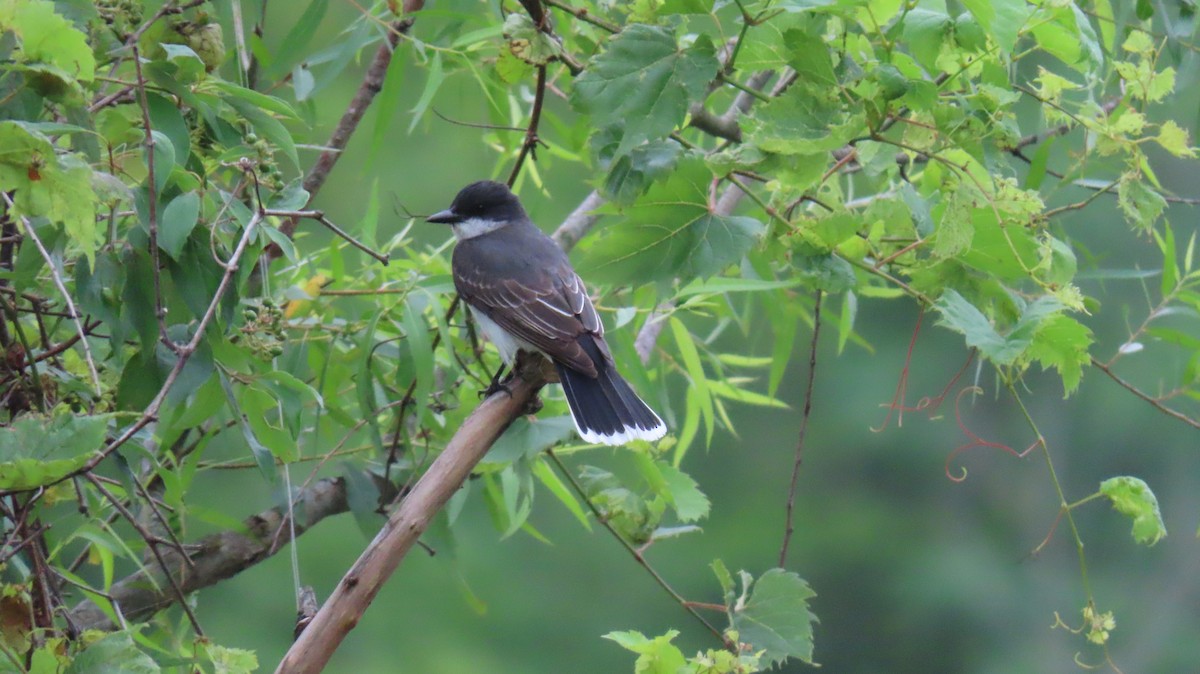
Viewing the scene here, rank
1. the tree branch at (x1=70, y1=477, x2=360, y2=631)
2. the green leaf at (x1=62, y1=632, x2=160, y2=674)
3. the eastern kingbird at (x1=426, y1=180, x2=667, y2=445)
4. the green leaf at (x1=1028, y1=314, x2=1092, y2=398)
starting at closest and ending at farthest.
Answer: the green leaf at (x1=62, y1=632, x2=160, y2=674) < the green leaf at (x1=1028, y1=314, x2=1092, y2=398) < the tree branch at (x1=70, y1=477, x2=360, y2=631) < the eastern kingbird at (x1=426, y1=180, x2=667, y2=445)

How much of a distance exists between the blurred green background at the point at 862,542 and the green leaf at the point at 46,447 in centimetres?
828

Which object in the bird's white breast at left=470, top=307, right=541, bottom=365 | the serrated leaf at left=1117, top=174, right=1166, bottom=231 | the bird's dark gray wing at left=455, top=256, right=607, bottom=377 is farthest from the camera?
the bird's white breast at left=470, top=307, right=541, bottom=365

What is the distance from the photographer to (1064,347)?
215 centimetres

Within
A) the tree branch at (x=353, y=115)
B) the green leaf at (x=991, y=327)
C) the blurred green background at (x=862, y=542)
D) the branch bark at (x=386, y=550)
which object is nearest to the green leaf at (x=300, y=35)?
the tree branch at (x=353, y=115)

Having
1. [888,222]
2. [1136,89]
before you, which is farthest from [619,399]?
[1136,89]

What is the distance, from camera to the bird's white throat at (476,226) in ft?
12.8

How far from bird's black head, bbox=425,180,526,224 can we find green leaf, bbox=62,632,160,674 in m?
2.27

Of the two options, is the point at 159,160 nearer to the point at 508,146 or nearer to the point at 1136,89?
the point at 508,146

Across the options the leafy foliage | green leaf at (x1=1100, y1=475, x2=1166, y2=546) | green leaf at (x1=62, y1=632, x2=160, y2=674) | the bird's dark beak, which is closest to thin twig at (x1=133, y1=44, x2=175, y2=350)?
the leafy foliage

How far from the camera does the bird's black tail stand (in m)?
2.68

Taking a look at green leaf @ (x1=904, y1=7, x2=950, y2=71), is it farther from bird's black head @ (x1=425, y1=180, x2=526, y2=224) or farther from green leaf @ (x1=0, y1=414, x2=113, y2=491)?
bird's black head @ (x1=425, y1=180, x2=526, y2=224)

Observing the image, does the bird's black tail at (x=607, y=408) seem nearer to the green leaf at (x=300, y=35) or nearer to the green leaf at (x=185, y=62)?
the green leaf at (x=300, y=35)

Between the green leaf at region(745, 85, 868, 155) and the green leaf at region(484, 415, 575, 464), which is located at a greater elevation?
the green leaf at region(745, 85, 868, 155)

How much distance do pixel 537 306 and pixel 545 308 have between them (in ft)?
0.12
